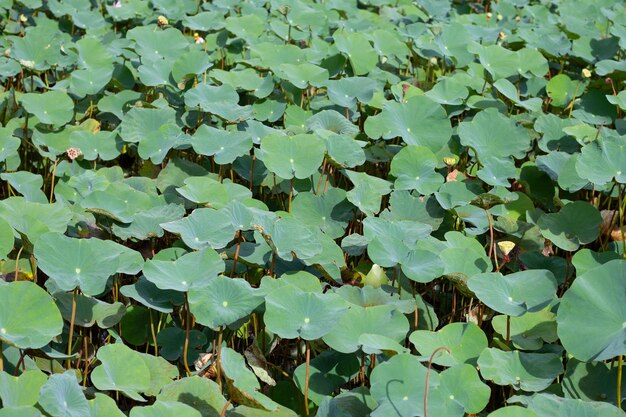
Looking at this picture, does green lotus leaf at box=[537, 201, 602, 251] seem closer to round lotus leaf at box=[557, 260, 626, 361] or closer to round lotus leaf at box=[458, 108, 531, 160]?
round lotus leaf at box=[458, 108, 531, 160]

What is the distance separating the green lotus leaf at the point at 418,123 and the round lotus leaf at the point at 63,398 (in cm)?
119

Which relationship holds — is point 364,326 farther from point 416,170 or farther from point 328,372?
point 416,170

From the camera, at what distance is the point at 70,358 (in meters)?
1.37

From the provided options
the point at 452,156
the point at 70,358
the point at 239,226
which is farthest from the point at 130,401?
the point at 452,156

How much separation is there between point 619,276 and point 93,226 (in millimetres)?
1083

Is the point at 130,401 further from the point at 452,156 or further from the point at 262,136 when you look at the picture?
the point at 452,156

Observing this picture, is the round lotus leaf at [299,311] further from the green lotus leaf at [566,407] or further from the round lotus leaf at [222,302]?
the green lotus leaf at [566,407]

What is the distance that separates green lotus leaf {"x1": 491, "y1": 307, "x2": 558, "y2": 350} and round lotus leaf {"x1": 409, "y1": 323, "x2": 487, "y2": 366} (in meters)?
0.09

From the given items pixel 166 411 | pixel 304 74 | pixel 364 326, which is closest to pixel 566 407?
pixel 364 326

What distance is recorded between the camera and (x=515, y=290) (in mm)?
1511

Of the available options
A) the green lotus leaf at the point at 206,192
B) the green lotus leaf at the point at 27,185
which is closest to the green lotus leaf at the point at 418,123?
the green lotus leaf at the point at 206,192

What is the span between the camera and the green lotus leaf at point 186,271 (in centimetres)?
143

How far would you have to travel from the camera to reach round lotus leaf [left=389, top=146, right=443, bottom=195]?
6.27 ft

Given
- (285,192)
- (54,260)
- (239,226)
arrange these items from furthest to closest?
(285,192)
(239,226)
(54,260)
